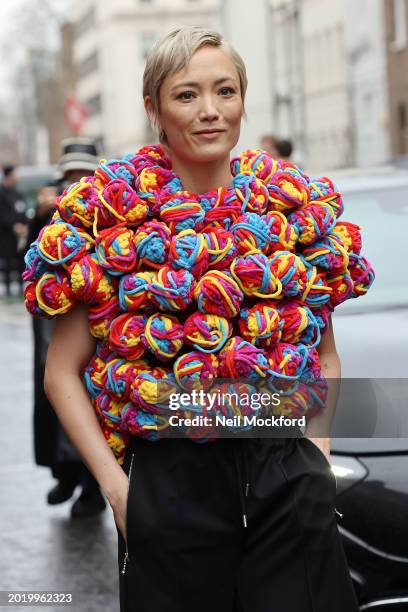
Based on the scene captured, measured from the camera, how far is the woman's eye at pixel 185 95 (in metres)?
2.99

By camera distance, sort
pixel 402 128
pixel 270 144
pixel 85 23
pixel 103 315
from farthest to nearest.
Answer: pixel 85 23
pixel 402 128
pixel 270 144
pixel 103 315

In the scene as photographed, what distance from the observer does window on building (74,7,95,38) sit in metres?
111

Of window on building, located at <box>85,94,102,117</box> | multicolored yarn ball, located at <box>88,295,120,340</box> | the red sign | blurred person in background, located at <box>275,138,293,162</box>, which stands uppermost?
window on building, located at <box>85,94,102,117</box>

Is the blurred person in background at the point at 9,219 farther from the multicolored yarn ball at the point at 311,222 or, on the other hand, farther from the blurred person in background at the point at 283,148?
the multicolored yarn ball at the point at 311,222

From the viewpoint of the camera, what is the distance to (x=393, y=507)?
407 cm

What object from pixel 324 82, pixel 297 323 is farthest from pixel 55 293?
pixel 324 82

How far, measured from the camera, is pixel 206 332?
2887 mm

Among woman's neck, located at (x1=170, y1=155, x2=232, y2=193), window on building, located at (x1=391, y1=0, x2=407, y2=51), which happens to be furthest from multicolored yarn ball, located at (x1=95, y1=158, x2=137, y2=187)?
window on building, located at (x1=391, y1=0, x2=407, y2=51)

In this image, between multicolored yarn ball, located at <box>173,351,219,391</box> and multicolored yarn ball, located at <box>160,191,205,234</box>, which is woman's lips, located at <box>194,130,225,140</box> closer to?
multicolored yarn ball, located at <box>160,191,205,234</box>

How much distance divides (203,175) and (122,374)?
47 cm

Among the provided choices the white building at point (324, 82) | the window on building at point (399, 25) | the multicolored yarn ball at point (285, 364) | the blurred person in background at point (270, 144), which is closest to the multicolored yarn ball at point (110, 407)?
the multicolored yarn ball at point (285, 364)

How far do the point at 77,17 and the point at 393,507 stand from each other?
11794 centimetres

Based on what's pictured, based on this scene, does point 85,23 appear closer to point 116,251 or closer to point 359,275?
point 359,275

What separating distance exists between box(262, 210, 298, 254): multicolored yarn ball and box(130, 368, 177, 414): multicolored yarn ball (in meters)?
0.36
